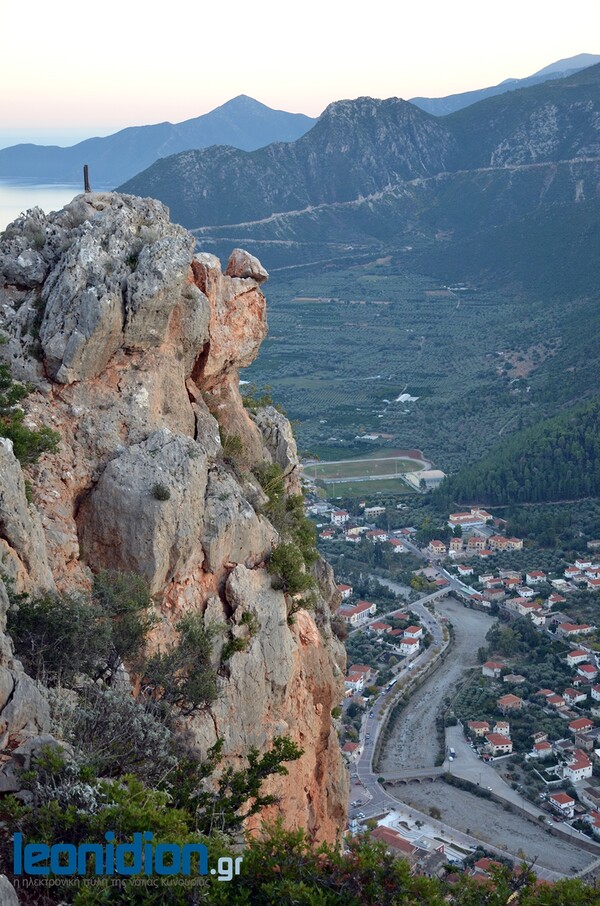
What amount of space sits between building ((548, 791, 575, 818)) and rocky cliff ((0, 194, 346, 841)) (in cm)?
1785

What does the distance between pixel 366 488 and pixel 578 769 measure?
3542 centimetres

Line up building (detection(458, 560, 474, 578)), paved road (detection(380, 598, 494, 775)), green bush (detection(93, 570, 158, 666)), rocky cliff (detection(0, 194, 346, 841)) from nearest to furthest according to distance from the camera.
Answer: green bush (detection(93, 570, 158, 666)), rocky cliff (detection(0, 194, 346, 841)), paved road (detection(380, 598, 494, 775)), building (detection(458, 560, 474, 578))

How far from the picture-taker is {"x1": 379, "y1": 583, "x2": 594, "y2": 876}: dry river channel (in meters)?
27.0

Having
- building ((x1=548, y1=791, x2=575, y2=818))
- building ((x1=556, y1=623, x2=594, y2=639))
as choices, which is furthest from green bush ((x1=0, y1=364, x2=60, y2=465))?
building ((x1=556, y1=623, x2=594, y2=639))

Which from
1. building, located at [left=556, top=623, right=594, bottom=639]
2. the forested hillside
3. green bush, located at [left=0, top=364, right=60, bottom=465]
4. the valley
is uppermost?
green bush, located at [left=0, top=364, right=60, bottom=465]

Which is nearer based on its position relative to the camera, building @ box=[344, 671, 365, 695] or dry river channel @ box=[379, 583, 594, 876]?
dry river channel @ box=[379, 583, 594, 876]

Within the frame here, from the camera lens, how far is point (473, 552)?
5284 cm

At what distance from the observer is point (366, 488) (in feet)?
213

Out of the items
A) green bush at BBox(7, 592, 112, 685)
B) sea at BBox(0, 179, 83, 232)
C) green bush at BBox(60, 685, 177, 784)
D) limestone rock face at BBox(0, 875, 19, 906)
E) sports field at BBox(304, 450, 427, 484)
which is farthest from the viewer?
sports field at BBox(304, 450, 427, 484)

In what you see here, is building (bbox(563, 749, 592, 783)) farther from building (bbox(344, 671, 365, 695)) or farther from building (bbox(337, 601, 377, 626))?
building (bbox(337, 601, 377, 626))

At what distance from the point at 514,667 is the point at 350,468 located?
31895mm

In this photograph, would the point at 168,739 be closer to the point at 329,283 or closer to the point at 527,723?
the point at 527,723

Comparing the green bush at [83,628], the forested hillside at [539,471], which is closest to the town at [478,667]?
the forested hillside at [539,471]

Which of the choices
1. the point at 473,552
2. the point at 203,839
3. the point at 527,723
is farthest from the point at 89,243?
the point at 473,552
